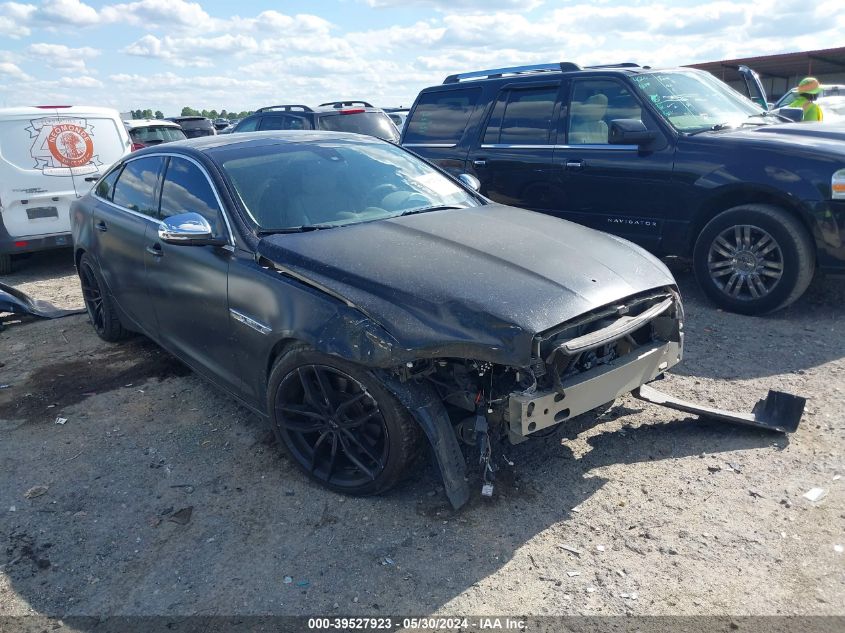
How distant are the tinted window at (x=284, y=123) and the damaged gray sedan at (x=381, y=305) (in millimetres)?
6864

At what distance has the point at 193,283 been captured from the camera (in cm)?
410

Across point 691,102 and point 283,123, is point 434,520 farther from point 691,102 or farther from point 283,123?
point 283,123

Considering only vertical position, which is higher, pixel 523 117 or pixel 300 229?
pixel 523 117

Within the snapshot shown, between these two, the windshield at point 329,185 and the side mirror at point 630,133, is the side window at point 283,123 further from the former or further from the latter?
the windshield at point 329,185

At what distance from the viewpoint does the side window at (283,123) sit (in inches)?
445

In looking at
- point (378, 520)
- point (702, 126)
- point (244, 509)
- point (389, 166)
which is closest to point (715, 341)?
point (702, 126)

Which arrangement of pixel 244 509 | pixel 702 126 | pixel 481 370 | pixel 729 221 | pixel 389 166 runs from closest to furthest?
pixel 481 370 < pixel 244 509 < pixel 389 166 < pixel 729 221 < pixel 702 126

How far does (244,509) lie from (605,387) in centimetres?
187

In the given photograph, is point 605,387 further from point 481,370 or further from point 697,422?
point 697,422

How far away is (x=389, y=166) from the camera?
15.1 feet

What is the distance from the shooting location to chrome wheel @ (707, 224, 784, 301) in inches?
220

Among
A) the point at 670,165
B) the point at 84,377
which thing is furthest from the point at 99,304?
the point at 670,165

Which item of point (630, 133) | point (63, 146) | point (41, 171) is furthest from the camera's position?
point (63, 146)

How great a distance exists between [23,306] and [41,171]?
8.76ft
